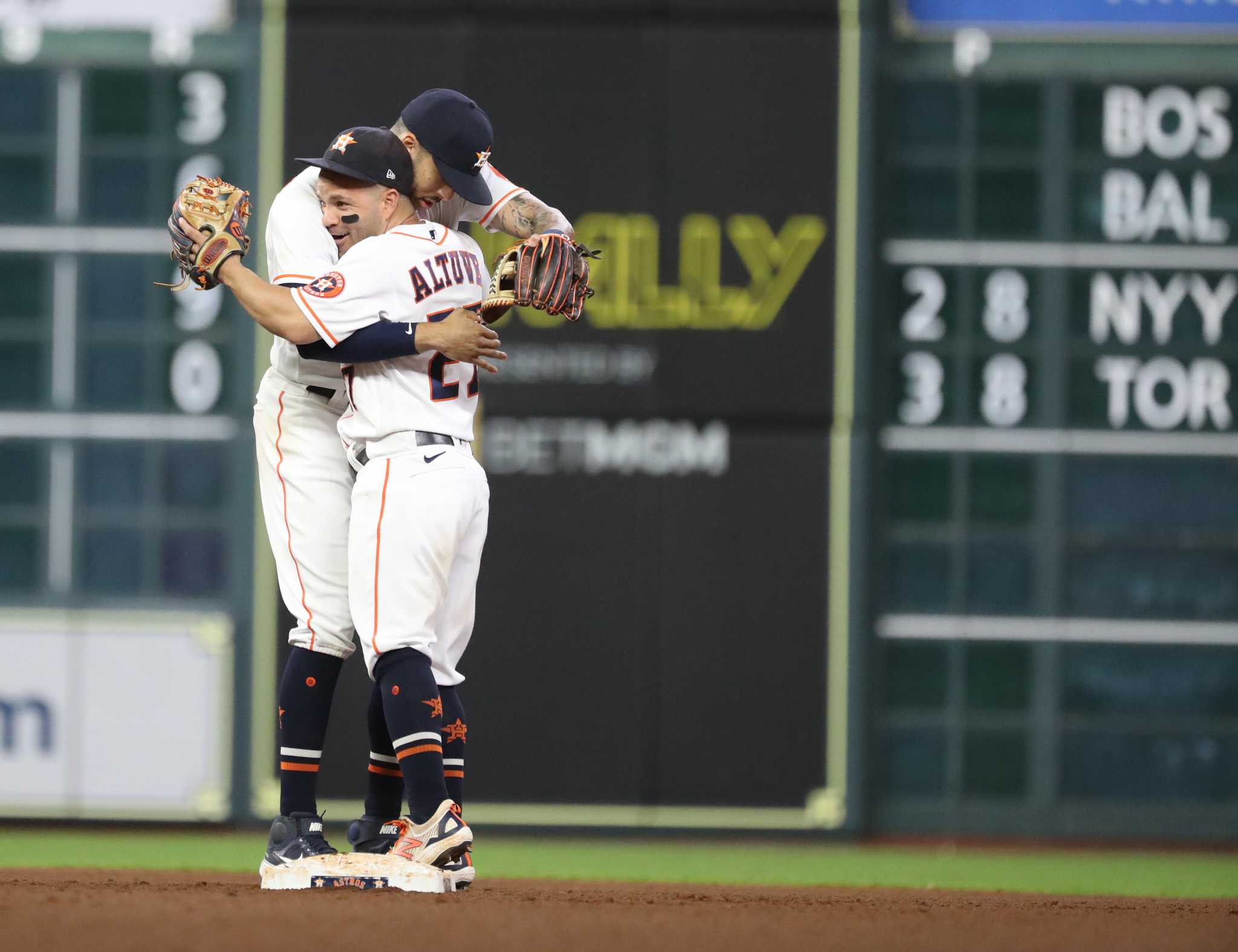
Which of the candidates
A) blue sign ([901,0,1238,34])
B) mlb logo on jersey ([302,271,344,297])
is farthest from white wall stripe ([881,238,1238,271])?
mlb logo on jersey ([302,271,344,297])

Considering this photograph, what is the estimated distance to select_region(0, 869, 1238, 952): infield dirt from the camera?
370 cm

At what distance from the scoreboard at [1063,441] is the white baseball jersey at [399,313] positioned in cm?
337

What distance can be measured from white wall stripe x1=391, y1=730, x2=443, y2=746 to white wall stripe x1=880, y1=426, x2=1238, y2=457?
365 cm

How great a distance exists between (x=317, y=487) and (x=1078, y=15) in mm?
4369

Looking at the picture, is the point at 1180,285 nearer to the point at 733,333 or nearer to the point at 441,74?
the point at 733,333

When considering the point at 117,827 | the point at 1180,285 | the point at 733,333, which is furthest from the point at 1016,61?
the point at 117,827

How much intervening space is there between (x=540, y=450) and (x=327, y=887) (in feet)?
10.8

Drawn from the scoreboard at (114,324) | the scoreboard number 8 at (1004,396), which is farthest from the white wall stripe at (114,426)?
the scoreboard number 8 at (1004,396)

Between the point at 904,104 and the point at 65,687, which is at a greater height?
the point at 904,104

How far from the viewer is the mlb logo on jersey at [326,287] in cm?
415

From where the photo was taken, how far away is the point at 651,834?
7.28 m

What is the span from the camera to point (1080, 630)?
7.44 m

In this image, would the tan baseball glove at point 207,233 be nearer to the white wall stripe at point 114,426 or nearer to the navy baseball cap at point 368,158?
the navy baseball cap at point 368,158

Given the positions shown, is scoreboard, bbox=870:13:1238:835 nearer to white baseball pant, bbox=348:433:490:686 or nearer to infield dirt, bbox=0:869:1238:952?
infield dirt, bbox=0:869:1238:952
